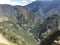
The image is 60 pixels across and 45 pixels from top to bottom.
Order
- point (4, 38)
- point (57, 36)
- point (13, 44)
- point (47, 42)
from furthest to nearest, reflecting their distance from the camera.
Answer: point (4, 38), point (13, 44), point (47, 42), point (57, 36)

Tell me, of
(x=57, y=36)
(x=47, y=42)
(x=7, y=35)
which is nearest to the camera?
(x=57, y=36)

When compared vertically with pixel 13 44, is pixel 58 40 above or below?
below

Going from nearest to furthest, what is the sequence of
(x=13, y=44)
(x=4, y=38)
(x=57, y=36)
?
(x=57, y=36), (x=13, y=44), (x=4, y=38)

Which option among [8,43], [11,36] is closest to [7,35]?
[11,36]

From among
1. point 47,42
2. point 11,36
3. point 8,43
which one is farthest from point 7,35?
point 47,42

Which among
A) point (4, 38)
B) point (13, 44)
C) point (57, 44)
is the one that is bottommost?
point (57, 44)

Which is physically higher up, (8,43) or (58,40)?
(8,43)

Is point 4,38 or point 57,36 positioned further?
point 4,38

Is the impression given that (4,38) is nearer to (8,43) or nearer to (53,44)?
(8,43)

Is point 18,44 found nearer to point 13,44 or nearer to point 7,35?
point 13,44
